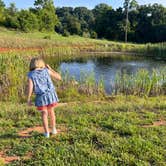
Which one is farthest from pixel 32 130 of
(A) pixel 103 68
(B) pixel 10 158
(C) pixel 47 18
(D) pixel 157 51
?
(C) pixel 47 18

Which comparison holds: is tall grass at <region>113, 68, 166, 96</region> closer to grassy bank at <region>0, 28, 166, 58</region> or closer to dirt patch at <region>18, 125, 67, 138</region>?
dirt patch at <region>18, 125, 67, 138</region>

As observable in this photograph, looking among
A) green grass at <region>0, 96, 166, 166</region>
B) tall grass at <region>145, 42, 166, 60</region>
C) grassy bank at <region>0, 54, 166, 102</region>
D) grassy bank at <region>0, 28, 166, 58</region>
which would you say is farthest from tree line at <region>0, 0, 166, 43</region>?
green grass at <region>0, 96, 166, 166</region>

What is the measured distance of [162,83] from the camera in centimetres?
1343

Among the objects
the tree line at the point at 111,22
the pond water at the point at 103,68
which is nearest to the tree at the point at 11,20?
the tree line at the point at 111,22

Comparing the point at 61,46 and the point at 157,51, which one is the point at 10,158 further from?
the point at 157,51

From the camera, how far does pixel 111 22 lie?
234 feet

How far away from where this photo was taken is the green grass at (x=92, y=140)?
490 centimetres

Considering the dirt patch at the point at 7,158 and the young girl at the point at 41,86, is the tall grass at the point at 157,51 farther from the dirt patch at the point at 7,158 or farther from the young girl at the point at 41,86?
the dirt patch at the point at 7,158

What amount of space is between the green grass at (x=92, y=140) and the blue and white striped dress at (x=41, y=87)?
54 centimetres

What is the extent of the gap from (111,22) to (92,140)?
6704 centimetres

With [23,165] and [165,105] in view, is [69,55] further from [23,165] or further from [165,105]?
[23,165]

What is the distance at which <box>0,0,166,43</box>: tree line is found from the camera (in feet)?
188

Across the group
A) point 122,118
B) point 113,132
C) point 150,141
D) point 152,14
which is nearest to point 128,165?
point 150,141

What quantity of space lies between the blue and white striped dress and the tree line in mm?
49469
